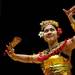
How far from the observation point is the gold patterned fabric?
243 centimetres

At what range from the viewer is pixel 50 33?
2.54 m

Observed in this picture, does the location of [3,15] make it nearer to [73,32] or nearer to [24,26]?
[24,26]


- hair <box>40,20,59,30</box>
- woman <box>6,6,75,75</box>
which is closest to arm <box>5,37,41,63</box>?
woman <box>6,6,75,75</box>

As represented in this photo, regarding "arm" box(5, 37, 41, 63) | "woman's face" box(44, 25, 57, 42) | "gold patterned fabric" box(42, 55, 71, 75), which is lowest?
"gold patterned fabric" box(42, 55, 71, 75)

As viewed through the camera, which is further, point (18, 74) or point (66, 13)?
point (18, 74)

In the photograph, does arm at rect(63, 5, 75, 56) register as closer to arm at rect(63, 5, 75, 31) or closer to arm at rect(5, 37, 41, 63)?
arm at rect(63, 5, 75, 31)

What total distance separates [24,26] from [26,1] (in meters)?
0.21

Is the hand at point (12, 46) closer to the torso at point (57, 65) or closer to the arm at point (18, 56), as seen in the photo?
the arm at point (18, 56)

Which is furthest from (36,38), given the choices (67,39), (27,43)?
(67,39)

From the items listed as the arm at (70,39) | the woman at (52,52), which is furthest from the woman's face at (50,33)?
the arm at (70,39)

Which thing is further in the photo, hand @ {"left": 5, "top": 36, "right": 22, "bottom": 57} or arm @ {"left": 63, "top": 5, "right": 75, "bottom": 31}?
hand @ {"left": 5, "top": 36, "right": 22, "bottom": 57}

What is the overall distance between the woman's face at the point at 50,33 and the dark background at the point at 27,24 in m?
0.07

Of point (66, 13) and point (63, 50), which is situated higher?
point (66, 13)

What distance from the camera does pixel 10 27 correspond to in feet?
9.06
